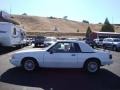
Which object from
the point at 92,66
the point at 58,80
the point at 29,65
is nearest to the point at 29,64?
the point at 29,65

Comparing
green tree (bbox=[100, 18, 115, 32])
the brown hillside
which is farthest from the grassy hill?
green tree (bbox=[100, 18, 115, 32])

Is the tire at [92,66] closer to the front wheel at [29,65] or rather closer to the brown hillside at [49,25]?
the front wheel at [29,65]

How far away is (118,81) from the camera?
11.0m

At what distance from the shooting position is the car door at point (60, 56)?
505 inches

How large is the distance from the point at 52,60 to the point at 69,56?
29.7 inches

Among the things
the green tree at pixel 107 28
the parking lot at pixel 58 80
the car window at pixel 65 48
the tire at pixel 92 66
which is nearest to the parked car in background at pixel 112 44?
the parking lot at pixel 58 80

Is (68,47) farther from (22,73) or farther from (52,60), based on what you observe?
(22,73)

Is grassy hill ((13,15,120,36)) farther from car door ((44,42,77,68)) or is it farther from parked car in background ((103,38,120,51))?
car door ((44,42,77,68))

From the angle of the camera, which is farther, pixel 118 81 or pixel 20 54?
pixel 20 54

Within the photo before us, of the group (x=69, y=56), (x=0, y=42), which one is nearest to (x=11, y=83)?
(x=69, y=56)

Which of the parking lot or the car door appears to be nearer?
the parking lot

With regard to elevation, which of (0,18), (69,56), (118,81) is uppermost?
(0,18)

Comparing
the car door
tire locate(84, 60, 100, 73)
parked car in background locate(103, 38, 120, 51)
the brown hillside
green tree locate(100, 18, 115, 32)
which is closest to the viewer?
the car door

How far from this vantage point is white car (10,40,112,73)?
12844mm
